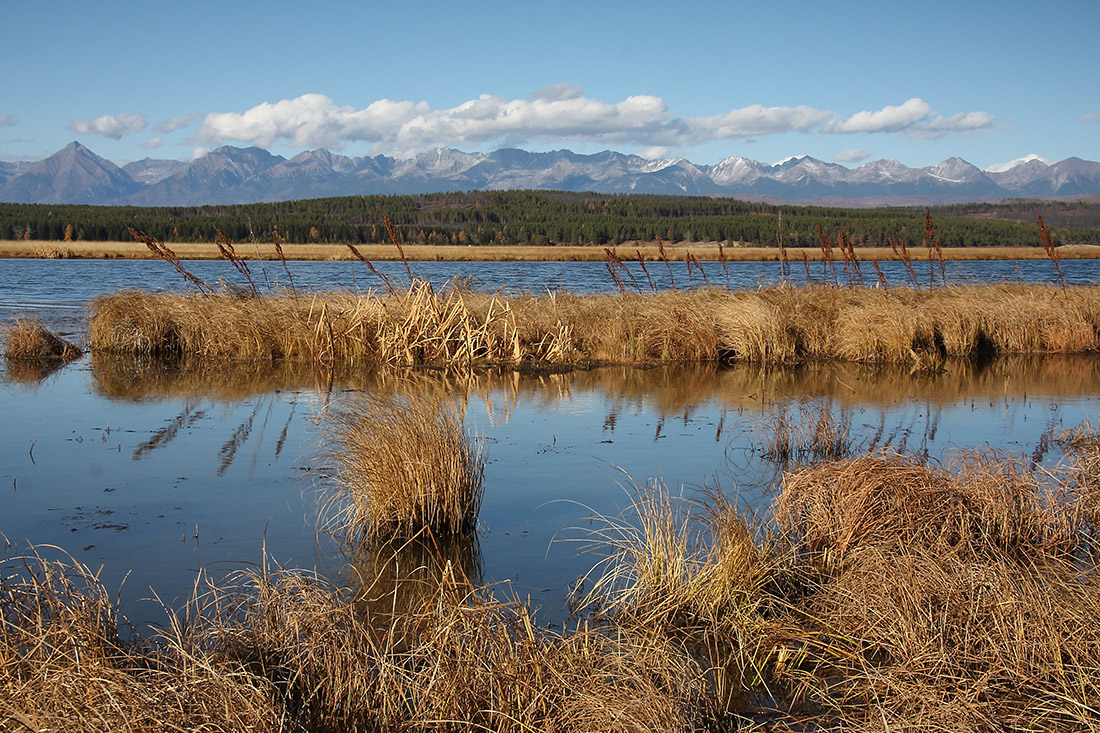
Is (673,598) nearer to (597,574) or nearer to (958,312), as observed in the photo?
(597,574)

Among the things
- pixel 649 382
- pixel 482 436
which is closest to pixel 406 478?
pixel 482 436

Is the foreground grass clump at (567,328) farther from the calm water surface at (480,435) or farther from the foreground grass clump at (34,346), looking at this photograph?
the calm water surface at (480,435)

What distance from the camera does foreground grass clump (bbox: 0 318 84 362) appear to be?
1656 centimetres

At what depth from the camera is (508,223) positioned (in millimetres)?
138625

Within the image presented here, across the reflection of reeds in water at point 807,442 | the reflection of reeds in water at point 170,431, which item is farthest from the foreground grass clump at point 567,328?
the reflection of reeds in water at point 807,442

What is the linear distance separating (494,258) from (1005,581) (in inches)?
3395

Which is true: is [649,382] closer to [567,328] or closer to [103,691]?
[567,328]

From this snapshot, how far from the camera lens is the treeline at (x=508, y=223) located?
11362 centimetres

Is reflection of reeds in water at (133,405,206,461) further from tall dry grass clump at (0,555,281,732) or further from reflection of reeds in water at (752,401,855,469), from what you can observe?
reflection of reeds in water at (752,401,855,469)

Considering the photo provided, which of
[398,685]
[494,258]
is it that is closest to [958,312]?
[398,685]

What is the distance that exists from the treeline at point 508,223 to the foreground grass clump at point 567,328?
8448cm

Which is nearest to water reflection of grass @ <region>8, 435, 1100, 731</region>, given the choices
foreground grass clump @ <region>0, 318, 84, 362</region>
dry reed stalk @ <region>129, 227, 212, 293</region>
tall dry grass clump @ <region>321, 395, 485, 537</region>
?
tall dry grass clump @ <region>321, 395, 485, 537</region>

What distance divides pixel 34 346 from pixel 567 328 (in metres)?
9.90

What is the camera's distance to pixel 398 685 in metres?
3.95
